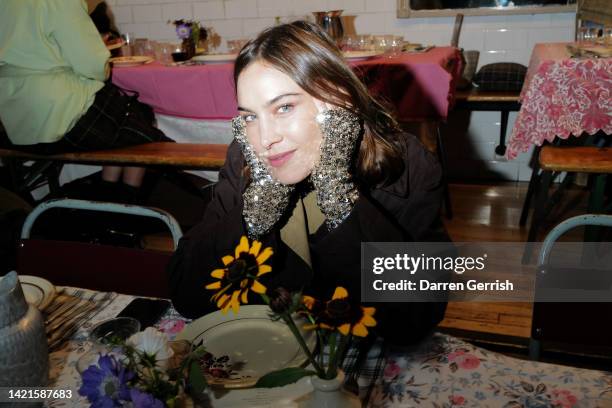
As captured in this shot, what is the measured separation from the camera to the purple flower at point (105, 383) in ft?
1.63

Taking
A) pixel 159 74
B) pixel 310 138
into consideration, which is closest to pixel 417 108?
pixel 159 74

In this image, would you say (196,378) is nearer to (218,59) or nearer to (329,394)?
(329,394)

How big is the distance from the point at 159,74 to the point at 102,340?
6.63ft

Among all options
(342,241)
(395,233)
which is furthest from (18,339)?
(395,233)

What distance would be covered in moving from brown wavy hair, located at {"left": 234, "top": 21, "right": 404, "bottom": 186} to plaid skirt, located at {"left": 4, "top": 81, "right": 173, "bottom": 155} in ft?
5.74

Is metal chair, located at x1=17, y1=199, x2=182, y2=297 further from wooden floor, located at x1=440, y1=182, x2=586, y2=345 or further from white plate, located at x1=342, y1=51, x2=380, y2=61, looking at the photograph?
white plate, located at x1=342, y1=51, x2=380, y2=61

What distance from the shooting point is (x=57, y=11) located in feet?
7.18

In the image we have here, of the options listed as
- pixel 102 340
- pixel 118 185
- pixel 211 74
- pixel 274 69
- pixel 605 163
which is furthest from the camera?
pixel 118 185

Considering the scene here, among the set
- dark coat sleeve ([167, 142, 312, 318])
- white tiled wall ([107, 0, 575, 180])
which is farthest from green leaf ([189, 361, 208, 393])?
white tiled wall ([107, 0, 575, 180])

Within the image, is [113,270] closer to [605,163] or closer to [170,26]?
[605,163]

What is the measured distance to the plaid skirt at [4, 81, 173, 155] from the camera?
237cm

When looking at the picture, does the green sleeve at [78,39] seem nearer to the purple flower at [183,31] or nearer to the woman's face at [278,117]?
the purple flower at [183,31]

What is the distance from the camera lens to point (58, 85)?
229cm

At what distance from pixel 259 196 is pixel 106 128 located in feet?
5.88
